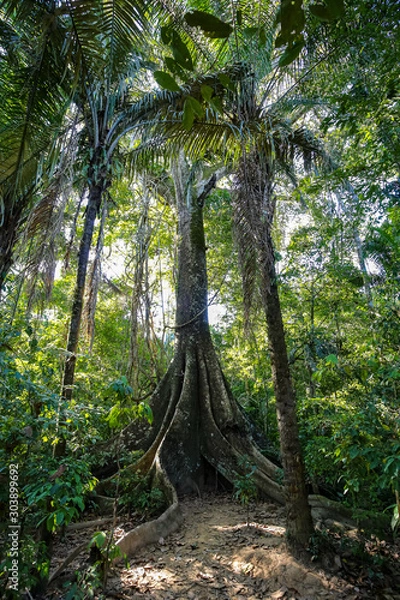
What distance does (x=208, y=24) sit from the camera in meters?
0.75

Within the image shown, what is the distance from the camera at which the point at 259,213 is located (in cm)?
345

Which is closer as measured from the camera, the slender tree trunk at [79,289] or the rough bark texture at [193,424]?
the slender tree trunk at [79,289]

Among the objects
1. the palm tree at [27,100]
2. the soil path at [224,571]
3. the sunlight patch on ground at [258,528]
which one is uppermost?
the palm tree at [27,100]

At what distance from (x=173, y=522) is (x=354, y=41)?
4944 mm

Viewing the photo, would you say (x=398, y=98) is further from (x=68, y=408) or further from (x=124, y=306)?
(x=124, y=306)

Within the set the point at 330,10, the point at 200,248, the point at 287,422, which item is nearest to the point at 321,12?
the point at 330,10

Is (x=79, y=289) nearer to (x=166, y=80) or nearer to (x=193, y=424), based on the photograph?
(x=166, y=80)

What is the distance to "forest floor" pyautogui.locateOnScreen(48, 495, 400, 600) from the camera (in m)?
2.57

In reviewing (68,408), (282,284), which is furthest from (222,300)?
(68,408)

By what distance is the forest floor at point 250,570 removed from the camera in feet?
8.43

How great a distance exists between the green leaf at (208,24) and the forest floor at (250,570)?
2892 millimetres

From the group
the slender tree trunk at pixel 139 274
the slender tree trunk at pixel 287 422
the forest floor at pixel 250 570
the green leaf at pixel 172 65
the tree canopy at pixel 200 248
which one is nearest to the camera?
the green leaf at pixel 172 65

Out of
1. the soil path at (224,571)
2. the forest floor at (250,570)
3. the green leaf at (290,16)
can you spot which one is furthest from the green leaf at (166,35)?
the soil path at (224,571)

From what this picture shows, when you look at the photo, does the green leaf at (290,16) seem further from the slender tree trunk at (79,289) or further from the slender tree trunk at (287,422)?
the slender tree trunk at (79,289)
